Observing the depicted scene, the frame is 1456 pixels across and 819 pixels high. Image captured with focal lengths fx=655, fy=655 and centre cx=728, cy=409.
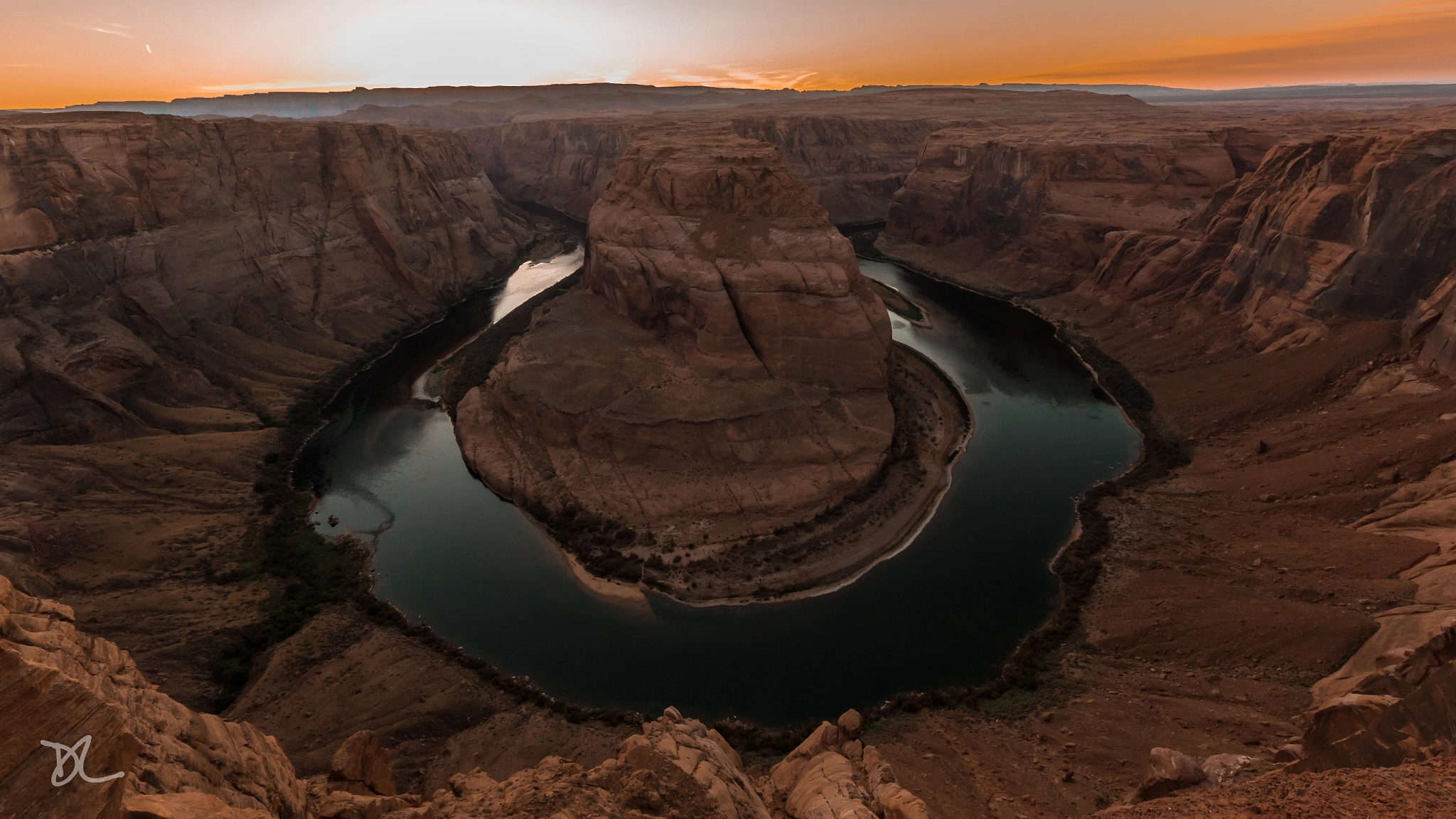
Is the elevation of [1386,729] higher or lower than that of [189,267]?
lower

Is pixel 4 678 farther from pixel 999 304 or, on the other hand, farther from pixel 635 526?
pixel 999 304

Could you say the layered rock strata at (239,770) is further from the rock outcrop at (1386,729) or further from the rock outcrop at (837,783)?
the rock outcrop at (1386,729)

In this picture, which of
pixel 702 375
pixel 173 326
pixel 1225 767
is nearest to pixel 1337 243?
pixel 702 375

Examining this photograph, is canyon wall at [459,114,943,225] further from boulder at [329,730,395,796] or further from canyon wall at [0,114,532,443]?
boulder at [329,730,395,796]

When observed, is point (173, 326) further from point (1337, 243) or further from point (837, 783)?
point (1337, 243)

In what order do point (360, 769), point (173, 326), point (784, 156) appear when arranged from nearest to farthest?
point (360, 769) → point (173, 326) → point (784, 156)
